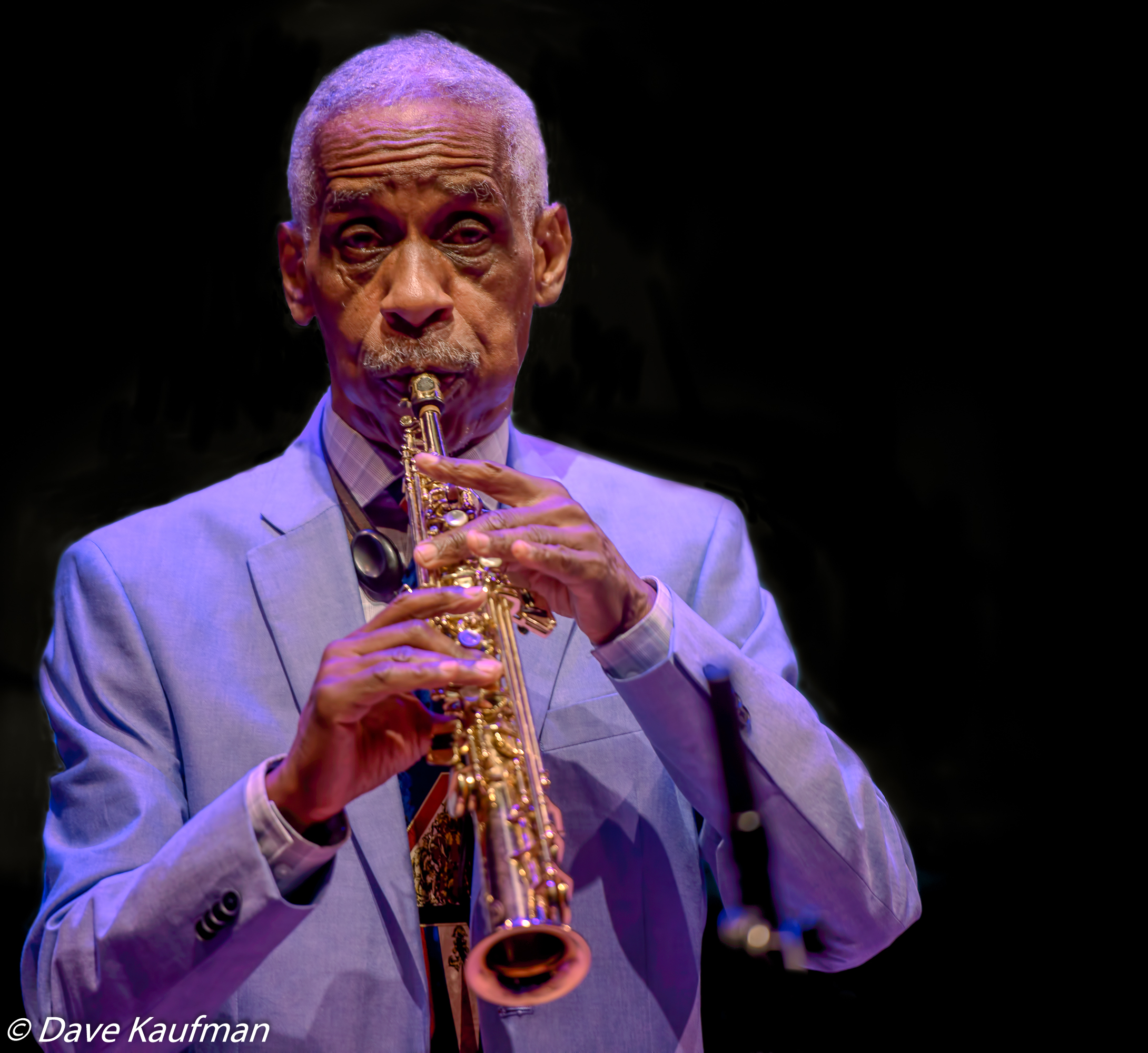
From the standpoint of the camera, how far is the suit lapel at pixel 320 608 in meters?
1.75

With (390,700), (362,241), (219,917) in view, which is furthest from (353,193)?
(219,917)

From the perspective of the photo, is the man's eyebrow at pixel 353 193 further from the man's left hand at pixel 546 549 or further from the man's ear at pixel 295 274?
the man's left hand at pixel 546 549

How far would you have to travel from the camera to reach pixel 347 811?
1776 mm

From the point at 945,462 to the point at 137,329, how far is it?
175 centimetres

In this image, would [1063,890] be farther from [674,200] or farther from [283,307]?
[283,307]

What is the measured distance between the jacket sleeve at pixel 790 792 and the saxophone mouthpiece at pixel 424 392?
52cm

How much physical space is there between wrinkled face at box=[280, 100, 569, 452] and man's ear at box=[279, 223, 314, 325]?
8cm

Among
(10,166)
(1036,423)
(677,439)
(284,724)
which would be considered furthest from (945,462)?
(10,166)

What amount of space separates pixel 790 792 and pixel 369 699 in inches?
25.5

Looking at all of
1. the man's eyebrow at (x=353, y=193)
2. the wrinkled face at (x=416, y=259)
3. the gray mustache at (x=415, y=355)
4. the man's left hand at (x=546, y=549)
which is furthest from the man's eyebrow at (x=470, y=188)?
the man's left hand at (x=546, y=549)

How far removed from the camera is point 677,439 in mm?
2598

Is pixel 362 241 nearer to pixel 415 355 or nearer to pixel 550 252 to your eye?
pixel 415 355

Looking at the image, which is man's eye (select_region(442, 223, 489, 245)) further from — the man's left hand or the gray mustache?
the man's left hand

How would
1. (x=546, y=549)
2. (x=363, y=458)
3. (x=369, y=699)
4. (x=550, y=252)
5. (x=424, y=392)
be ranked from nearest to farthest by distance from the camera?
1. (x=369, y=699)
2. (x=546, y=549)
3. (x=424, y=392)
4. (x=363, y=458)
5. (x=550, y=252)
